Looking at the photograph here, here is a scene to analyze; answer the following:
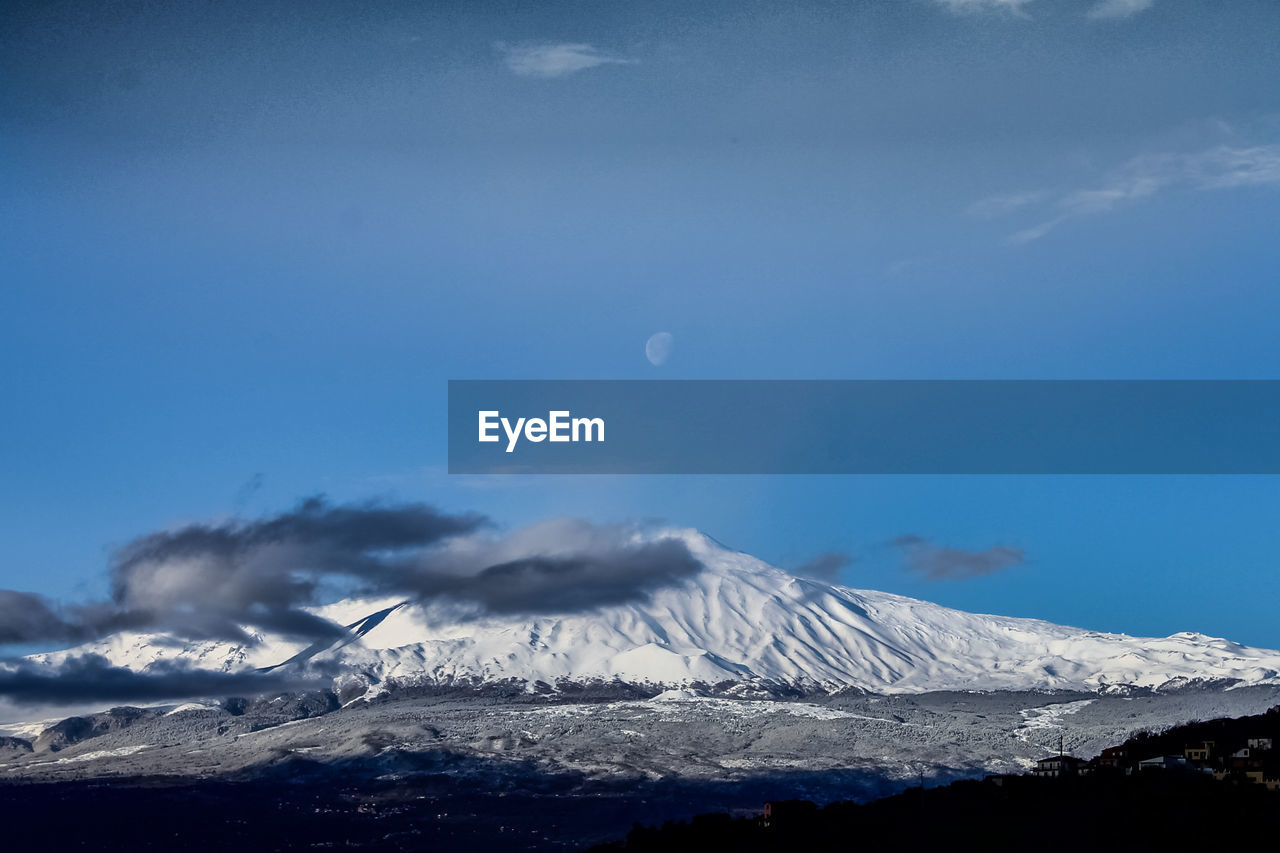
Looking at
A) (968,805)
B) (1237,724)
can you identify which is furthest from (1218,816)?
(1237,724)

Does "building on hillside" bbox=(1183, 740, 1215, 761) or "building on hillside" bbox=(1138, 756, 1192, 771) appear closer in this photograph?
"building on hillside" bbox=(1138, 756, 1192, 771)

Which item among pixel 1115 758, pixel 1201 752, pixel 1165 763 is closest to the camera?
pixel 1165 763

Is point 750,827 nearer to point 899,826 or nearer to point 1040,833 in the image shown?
point 899,826

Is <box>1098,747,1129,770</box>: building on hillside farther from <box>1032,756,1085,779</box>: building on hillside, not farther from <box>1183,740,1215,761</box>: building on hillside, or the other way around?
<box>1183,740,1215,761</box>: building on hillside

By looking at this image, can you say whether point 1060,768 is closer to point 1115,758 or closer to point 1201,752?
point 1115,758

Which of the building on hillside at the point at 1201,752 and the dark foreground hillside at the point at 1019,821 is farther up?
the building on hillside at the point at 1201,752

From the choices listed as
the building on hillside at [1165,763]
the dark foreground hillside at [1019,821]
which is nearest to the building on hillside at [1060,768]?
the dark foreground hillside at [1019,821]

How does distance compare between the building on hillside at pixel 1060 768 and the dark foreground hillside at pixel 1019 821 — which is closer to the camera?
the dark foreground hillside at pixel 1019 821

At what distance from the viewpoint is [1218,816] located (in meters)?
98.8

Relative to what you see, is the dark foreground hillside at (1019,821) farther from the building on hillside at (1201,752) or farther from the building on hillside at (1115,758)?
the building on hillside at (1201,752)

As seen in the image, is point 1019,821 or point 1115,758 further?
point 1115,758

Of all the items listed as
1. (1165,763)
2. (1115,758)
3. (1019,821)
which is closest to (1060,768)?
(1115,758)

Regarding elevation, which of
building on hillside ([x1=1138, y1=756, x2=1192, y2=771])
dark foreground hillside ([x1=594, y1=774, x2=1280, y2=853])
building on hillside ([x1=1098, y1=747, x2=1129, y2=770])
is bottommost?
dark foreground hillside ([x1=594, y1=774, x2=1280, y2=853])

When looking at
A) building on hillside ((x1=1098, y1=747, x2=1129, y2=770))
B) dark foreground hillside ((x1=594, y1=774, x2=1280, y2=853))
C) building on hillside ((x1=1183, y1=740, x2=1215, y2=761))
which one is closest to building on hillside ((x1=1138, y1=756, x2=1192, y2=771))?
building on hillside ((x1=1183, y1=740, x2=1215, y2=761))
